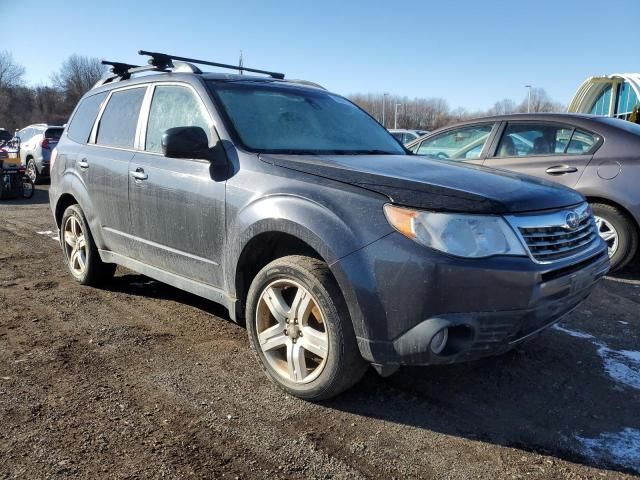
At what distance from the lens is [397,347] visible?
2.50 m

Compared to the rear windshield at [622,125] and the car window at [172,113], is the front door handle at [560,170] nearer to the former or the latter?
the rear windshield at [622,125]

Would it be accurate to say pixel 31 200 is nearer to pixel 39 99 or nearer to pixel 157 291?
pixel 157 291

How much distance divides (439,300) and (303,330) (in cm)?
82

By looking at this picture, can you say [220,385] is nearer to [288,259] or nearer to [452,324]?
[288,259]

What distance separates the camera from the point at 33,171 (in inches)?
610

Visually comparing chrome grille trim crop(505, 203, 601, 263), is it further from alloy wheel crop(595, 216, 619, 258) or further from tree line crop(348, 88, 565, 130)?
tree line crop(348, 88, 565, 130)

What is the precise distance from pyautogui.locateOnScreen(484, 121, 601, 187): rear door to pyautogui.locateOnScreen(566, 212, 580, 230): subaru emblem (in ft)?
9.59

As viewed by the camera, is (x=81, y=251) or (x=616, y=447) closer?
(x=616, y=447)

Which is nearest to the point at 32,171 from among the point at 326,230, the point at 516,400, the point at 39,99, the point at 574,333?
the point at 326,230

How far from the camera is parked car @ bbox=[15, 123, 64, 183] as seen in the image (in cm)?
1507

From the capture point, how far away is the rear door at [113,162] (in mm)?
4137

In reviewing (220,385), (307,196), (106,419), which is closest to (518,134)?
(307,196)

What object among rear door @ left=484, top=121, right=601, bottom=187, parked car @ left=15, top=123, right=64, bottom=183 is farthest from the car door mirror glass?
parked car @ left=15, top=123, right=64, bottom=183

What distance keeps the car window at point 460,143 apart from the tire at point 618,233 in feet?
5.11
